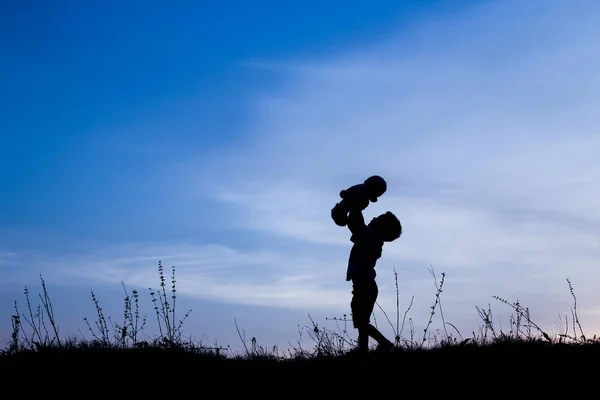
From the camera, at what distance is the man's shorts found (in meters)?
8.36

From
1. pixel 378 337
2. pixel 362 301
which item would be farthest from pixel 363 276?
pixel 378 337

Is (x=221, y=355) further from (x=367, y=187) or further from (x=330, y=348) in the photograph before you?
(x=367, y=187)

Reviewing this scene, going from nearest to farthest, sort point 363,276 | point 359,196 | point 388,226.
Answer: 1. point 363,276
2. point 359,196
3. point 388,226

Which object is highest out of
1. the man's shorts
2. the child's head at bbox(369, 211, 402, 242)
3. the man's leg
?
the child's head at bbox(369, 211, 402, 242)

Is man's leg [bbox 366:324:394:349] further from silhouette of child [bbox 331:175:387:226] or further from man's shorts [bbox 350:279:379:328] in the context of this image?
silhouette of child [bbox 331:175:387:226]

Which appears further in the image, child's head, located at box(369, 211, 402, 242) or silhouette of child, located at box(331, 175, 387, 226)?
child's head, located at box(369, 211, 402, 242)

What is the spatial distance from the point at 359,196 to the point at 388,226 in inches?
26.2

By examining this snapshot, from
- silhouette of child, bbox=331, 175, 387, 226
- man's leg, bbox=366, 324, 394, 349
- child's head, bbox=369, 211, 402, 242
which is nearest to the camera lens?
man's leg, bbox=366, 324, 394, 349

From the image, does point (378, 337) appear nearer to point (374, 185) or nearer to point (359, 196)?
point (359, 196)

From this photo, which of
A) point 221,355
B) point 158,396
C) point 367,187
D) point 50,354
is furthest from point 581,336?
point 50,354

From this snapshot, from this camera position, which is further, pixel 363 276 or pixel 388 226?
pixel 388 226

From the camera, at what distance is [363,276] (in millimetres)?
8352

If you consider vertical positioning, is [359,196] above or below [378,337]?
above

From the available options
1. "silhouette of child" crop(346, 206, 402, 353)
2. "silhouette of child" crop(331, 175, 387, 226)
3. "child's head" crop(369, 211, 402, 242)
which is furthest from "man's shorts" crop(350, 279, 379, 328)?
"silhouette of child" crop(331, 175, 387, 226)
